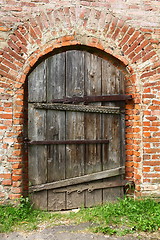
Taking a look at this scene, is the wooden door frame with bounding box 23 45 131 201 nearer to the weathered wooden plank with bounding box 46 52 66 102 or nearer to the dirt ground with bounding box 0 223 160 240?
the weathered wooden plank with bounding box 46 52 66 102

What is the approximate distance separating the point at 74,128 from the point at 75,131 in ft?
0.16

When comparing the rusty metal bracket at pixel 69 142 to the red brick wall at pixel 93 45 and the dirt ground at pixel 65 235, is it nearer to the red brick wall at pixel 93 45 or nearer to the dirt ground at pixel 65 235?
the red brick wall at pixel 93 45

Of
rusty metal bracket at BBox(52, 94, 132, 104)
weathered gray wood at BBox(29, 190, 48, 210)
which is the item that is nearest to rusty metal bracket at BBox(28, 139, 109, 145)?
rusty metal bracket at BBox(52, 94, 132, 104)

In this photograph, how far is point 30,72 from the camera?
295 centimetres

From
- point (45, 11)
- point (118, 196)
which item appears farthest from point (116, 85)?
point (118, 196)

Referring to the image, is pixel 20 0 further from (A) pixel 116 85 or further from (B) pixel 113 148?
(B) pixel 113 148

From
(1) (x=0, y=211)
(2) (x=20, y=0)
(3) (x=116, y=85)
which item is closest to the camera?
(1) (x=0, y=211)

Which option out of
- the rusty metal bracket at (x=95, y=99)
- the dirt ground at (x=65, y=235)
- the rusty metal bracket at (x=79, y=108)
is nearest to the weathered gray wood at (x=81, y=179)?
the dirt ground at (x=65, y=235)

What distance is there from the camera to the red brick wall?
2.79m

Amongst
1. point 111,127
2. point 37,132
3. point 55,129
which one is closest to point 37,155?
point 37,132

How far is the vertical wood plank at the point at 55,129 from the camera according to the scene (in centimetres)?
296

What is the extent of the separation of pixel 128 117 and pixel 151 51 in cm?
104

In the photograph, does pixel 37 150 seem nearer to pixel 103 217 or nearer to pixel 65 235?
pixel 65 235

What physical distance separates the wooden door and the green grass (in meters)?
0.19
